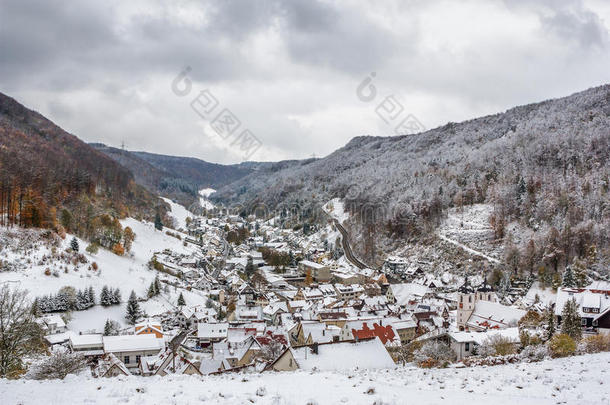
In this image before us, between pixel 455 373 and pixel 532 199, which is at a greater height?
pixel 532 199

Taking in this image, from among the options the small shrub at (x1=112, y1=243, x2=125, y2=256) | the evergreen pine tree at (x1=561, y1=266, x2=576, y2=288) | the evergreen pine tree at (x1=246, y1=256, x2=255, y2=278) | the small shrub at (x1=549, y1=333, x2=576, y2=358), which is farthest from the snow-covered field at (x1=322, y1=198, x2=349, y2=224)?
the small shrub at (x1=549, y1=333, x2=576, y2=358)

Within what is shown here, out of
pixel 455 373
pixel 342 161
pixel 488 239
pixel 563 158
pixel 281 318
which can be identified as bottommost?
pixel 281 318

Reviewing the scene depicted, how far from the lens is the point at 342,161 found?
19288cm

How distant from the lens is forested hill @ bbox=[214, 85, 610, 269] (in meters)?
64.2

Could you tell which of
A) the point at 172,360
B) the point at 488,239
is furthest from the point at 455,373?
the point at 488,239

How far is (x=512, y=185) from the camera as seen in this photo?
8181cm

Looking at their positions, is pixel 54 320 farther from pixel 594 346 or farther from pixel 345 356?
pixel 594 346

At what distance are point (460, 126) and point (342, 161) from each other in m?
53.8

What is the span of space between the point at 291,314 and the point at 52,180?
50243 millimetres

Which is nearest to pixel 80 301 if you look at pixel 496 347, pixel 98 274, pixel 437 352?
pixel 98 274

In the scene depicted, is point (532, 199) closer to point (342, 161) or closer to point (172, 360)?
point (172, 360)

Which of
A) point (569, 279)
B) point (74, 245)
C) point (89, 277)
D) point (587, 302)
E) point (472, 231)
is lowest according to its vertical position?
point (569, 279)

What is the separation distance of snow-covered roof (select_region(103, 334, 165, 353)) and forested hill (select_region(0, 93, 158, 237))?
29.7m

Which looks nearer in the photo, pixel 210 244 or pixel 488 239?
pixel 488 239
